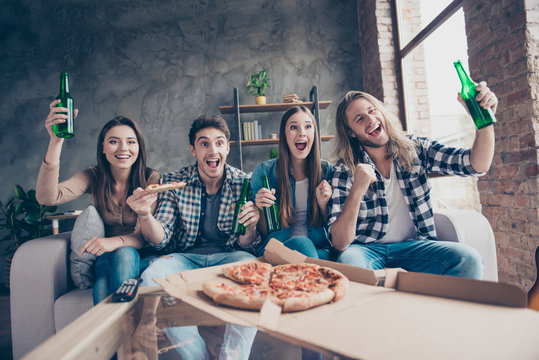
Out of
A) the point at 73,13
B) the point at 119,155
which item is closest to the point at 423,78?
the point at 119,155

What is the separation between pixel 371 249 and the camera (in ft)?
4.87

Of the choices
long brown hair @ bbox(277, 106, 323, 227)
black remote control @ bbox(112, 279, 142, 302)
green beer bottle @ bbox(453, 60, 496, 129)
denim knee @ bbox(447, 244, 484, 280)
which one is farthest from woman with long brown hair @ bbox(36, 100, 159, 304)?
green beer bottle @ bbox(453, 60, 496, 129)

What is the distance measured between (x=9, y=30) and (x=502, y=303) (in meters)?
5.65

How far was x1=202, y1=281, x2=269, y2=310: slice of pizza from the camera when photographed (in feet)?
2.41

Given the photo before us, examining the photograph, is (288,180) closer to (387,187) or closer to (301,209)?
(301,209)

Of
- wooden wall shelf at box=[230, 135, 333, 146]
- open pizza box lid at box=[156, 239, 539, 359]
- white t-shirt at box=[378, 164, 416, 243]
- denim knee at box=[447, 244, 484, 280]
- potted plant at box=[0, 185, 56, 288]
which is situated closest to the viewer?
open pizza box lid at box=[156, 239, 539, 359]

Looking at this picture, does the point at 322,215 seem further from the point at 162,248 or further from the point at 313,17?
the point at 313,17

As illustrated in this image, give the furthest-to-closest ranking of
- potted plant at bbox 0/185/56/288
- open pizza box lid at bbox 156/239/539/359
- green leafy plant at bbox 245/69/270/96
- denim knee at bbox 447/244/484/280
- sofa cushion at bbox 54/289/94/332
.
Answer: green leafy plant at bbox 245/69/270/96, potted plant at bbox 0/185/56/288, sofa cushion at bbox 54/289/94/332, denim knee at bbox 447/244/484/280, open pizza box lid at bbox 156/239/539/359

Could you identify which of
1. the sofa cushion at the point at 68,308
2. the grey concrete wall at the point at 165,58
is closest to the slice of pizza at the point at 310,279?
the sofa cushion at the point at 68,308

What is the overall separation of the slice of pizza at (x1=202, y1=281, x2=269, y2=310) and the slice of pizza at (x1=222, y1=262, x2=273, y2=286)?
10 centimetres

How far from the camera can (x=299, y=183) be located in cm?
182

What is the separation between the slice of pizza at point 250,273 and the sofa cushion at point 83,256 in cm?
90

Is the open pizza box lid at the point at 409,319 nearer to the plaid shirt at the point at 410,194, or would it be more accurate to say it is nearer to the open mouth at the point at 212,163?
the plaid shirt at the point at 410,194

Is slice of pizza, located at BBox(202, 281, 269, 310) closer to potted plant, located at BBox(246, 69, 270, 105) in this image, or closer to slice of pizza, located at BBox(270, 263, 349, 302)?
slice of pizza, located at BBox(270, 263, 349, 302)
